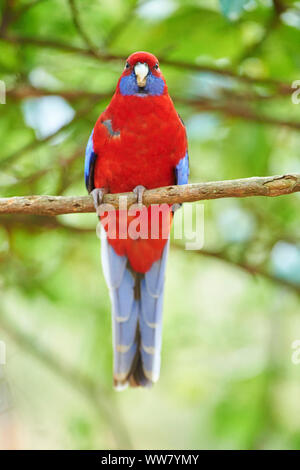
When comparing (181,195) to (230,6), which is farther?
(230,6)

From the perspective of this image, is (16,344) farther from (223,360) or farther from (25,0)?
(25,0)

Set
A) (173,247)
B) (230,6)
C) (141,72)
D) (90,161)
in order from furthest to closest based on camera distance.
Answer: (173,247) < (90,161) < (141,72) < (230,6)

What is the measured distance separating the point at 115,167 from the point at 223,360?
224cm

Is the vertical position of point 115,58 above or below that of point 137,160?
above

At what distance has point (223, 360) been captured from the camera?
4.97 m

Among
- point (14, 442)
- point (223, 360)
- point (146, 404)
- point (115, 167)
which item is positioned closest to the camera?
point (115, 167)

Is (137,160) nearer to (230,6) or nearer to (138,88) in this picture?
(138,88)

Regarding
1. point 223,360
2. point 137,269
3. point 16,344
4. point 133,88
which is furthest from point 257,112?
point 16,344

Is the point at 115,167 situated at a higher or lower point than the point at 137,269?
higher

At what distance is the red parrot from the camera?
3438 mm

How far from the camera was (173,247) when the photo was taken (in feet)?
15.0

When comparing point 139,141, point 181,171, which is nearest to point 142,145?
point 139,141

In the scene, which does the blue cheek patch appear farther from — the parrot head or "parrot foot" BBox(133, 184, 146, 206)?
"parrot foot" BBox(133, 184, 146, 206)

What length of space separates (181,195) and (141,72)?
3.51 feet
